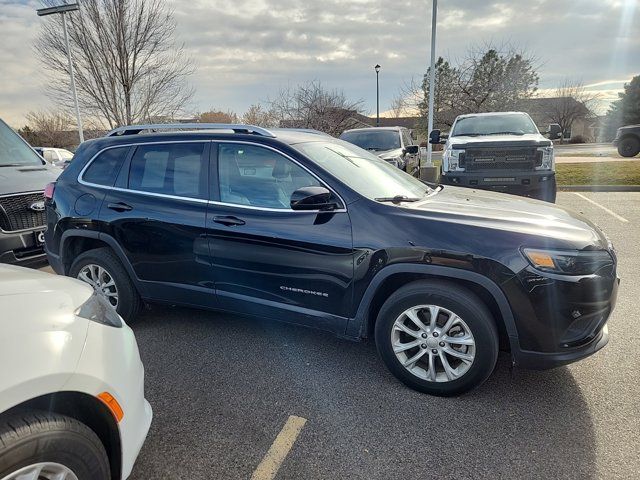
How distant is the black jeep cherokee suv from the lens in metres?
2.57

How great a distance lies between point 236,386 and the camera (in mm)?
2982

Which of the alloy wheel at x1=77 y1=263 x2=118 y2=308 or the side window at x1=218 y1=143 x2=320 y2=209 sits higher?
the side window at x1=218 y1=143 x2=320 y2=209

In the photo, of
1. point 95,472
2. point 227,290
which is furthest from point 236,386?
Answer: point 95,472

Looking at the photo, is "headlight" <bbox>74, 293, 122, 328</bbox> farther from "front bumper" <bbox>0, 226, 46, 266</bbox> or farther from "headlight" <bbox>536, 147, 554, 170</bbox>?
"headlight" <bbox>536, 147, 554, 170</bbox>

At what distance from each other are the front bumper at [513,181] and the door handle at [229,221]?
5649 millimetres

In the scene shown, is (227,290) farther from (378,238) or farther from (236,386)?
(378,238)

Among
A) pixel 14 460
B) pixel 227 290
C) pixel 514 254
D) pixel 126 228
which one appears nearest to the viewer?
pixel 14 460

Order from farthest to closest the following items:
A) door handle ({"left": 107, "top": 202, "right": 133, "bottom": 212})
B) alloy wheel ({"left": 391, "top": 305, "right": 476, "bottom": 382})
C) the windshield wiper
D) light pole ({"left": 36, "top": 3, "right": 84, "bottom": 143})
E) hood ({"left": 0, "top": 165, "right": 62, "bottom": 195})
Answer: light pole ({"left": 36, "top": 3, "right": 84, "bottom": 143}) < hood ({"left": 0, "top": 165, "right": 62, "bottom": 195}) < door handle ({"left": 107, "top": 202, "right": 133, "bottom": 212}) < the windshield wiper < alloy wheel ({"left": 391, "top": 305, "right": 476, "bottom": 382})

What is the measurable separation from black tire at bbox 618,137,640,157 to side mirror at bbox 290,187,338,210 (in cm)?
1802

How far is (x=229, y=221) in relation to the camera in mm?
3264

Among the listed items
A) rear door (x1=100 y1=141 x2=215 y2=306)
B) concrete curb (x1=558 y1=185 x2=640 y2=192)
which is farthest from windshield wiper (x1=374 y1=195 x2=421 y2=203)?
concrete curb (x1=558 y1=185 x2=640 y2=192)

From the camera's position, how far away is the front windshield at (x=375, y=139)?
10.4 meters

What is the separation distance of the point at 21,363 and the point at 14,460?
1.00 ft

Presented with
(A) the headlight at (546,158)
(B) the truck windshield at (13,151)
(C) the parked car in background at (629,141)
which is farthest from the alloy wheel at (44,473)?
(C) the parked car in background at (629,141)
